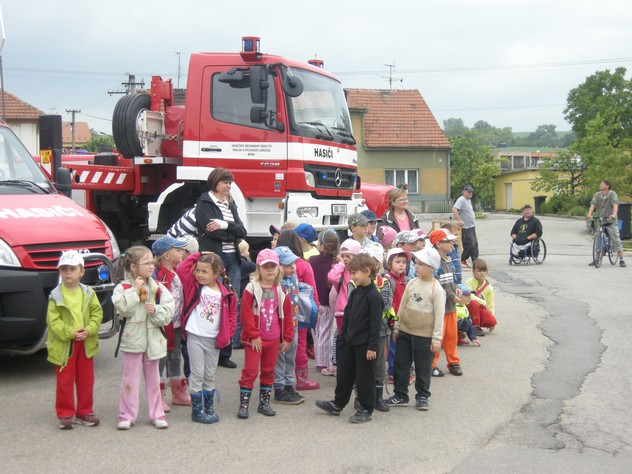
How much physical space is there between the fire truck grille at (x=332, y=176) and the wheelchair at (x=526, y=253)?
6743mm

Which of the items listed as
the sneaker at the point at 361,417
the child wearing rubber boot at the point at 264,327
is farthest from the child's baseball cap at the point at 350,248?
the sneaker at the point at 361,417

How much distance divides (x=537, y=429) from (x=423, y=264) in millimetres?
1655

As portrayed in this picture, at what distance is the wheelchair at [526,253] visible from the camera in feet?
61.8

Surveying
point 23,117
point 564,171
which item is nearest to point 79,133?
point 23,117

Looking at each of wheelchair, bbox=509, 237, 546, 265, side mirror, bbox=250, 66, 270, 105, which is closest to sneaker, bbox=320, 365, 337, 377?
side mirror, bbox=250, 66, 270, 105

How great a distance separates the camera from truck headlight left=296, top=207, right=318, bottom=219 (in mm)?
11883

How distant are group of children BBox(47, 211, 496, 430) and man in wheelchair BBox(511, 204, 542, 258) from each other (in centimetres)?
1168

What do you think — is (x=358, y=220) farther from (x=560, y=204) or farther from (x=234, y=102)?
(x=560, y=204)

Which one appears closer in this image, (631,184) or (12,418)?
(12,418)

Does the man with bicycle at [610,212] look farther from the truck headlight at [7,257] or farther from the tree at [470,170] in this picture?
the tree at [470,170]

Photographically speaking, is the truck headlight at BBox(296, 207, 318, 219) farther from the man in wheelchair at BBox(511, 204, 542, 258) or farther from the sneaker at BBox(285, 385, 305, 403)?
the man in wheelchair at BBox(511, 204, 542, 258)

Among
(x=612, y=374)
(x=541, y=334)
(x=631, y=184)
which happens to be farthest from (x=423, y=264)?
(x=631, y=184)

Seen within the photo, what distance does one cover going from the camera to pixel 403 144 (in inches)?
1933

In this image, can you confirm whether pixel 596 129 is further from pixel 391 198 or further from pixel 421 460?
pixel 421 460
